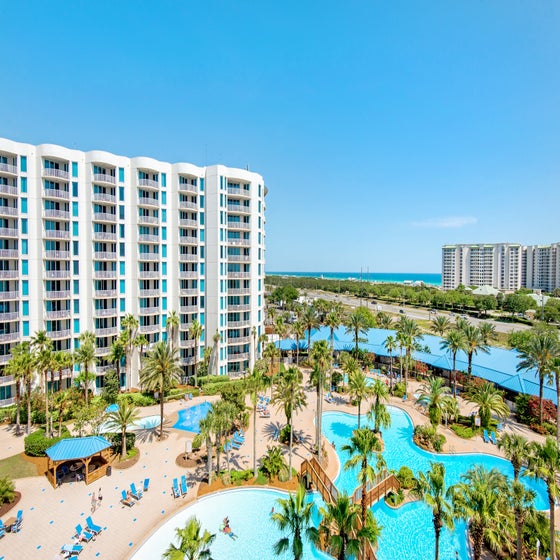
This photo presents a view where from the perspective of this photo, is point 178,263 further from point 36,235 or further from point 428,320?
point 428,320

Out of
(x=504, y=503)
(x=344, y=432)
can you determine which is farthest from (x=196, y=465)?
(x=504, y=503)

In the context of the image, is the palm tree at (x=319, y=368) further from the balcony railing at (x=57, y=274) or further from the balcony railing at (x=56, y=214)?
the balcony railing at (x=56, y=214)

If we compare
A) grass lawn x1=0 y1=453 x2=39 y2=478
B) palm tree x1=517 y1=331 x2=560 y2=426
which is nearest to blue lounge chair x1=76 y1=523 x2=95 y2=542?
grass lawn x1=0 y1=453 x2=39 y2=478

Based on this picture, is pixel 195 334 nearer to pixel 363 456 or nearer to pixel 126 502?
pixel 126 502

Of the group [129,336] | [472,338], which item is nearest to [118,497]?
[129,336]

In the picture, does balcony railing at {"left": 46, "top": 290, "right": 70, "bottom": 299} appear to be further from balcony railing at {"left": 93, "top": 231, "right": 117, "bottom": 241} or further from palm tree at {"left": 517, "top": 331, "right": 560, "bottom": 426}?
palm tree at {"left": 517, "top": 331, "right": 560, "bottom": 426}

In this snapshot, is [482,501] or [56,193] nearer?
[482,501]

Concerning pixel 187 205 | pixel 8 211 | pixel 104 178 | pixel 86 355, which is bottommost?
pixel 86 355
